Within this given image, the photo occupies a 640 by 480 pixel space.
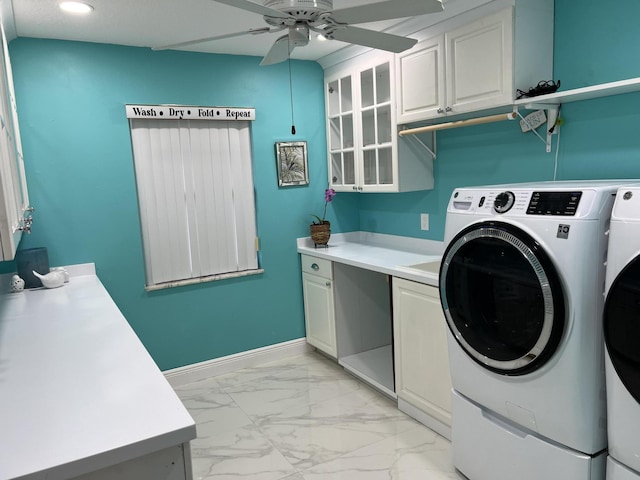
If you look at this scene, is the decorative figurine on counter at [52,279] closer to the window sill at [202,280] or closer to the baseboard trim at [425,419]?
the window sill at [202,280]

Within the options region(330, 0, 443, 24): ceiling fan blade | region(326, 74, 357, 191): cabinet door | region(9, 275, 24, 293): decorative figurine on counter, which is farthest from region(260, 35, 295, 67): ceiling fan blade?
region(9, 275, 24, 293): decorative figurine on counter

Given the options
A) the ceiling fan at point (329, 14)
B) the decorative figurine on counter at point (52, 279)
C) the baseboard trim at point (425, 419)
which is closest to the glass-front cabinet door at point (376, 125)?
the ceiling fan at point (329, 14)

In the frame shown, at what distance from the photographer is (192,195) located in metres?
3.41

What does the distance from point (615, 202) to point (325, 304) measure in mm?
2331

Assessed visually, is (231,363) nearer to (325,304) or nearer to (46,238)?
(325,304)

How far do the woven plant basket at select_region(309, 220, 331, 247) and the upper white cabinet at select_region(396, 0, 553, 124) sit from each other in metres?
1.19

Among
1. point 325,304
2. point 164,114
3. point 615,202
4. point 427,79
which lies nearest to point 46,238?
point 164,114

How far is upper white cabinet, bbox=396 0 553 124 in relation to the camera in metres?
2.29

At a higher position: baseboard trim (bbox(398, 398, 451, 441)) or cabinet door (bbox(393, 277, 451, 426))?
cabinet door (bbox(393, 277, 451, 426))

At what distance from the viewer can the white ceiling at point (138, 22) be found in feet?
7.75

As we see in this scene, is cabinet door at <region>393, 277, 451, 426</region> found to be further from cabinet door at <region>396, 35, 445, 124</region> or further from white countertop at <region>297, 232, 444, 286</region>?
cabinet door at <region>396, 35, 445, 124</region>

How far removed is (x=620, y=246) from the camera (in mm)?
1455

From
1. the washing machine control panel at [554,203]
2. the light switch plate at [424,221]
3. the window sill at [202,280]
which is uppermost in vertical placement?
the washing machine control panel at [554,203]

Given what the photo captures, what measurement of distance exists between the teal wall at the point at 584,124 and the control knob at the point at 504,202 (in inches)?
29.4
